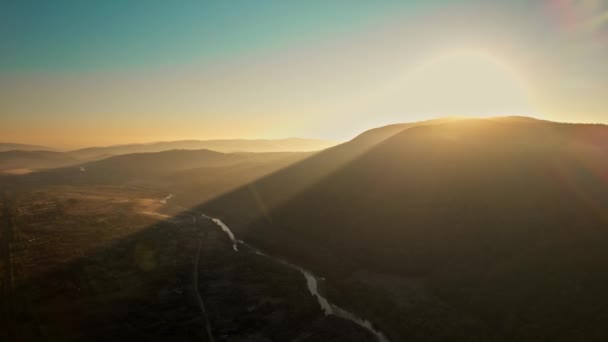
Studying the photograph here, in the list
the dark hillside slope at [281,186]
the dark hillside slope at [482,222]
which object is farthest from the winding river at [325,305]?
the dark hillside slope at [281,186]

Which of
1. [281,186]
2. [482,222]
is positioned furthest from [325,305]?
[281,186]

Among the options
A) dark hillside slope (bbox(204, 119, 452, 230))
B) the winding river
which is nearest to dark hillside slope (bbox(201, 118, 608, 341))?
the winding river

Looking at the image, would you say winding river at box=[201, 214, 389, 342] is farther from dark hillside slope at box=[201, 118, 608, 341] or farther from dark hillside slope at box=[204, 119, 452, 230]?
dark hillside slope at box=[204, 119, 452, 230]

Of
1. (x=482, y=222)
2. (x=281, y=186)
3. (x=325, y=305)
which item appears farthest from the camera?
(x=281, y=186)

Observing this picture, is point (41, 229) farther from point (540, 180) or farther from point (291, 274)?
point (540, 180)

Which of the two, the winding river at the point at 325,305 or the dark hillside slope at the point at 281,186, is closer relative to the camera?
the winding river at the point at 325,305

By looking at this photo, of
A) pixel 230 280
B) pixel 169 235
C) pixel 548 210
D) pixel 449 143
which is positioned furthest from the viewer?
pixel 449 143

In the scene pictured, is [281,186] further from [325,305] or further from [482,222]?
[325,305]

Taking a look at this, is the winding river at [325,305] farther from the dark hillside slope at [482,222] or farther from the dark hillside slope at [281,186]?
the dark hillside slope at [281,186]

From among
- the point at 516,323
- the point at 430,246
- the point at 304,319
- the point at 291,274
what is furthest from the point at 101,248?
the point at 516,323
